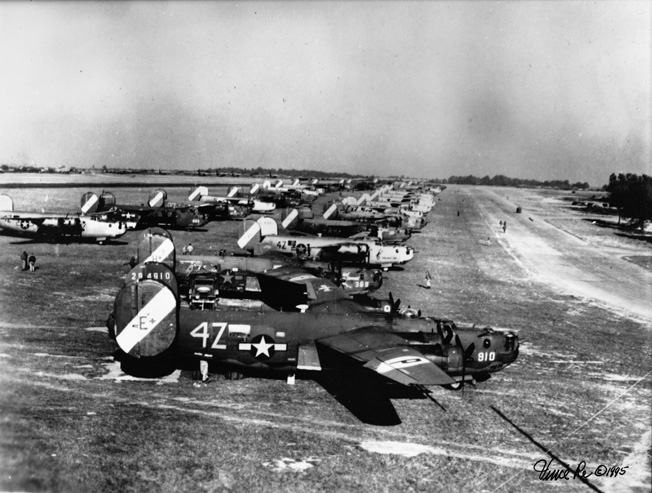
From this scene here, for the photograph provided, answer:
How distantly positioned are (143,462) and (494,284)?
104ft

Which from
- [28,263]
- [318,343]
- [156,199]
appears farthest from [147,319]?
[156,199]

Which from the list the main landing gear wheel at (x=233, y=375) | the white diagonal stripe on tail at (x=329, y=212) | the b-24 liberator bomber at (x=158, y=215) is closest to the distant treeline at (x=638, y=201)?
the white diagonal stripe on tail at (x=329, y=212)

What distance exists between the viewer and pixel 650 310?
33844 mm

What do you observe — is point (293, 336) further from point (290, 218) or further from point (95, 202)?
point (95, 202)

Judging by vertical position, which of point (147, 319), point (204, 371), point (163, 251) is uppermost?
point (163, 251)

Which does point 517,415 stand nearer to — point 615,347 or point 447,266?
point 615,347

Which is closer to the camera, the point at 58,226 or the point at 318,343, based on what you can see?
the point at 318,343

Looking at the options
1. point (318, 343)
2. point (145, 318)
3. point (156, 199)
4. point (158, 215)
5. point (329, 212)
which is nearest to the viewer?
point (145, 318)

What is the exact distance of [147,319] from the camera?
15.5 meters

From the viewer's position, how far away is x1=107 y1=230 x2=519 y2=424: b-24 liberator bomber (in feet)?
51.4
